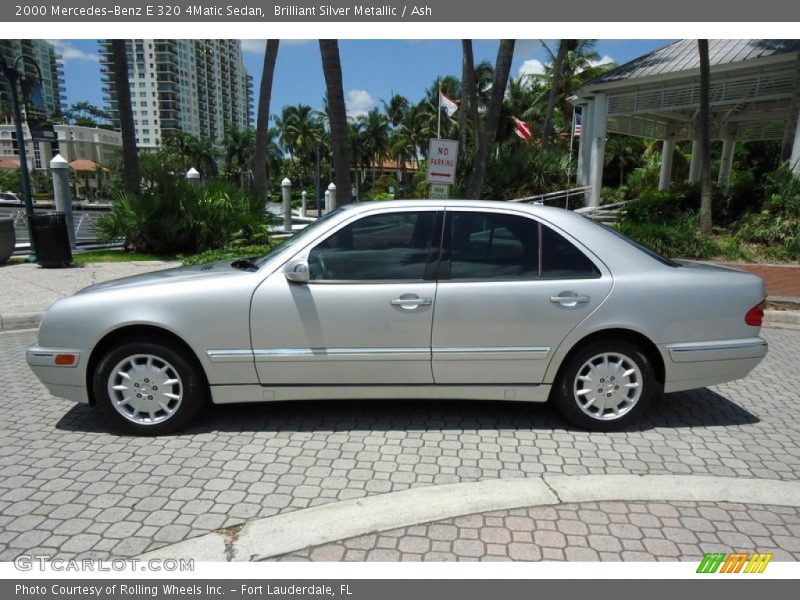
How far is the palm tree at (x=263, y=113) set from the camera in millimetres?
17062

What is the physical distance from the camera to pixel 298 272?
3654 mm

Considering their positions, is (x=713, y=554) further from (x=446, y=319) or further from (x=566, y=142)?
(x=566, y=142)

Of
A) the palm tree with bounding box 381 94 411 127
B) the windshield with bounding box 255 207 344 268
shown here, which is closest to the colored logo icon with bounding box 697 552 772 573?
the windshield with bounding box 255 207 344 268

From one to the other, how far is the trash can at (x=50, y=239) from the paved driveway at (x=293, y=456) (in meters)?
6.36

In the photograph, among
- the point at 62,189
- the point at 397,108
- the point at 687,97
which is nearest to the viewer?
the point at 62,189

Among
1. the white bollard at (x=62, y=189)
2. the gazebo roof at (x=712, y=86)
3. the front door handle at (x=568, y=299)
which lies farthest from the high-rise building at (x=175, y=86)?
the front door handle at (x=568, y=299)

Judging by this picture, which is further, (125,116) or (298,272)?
(125,116)

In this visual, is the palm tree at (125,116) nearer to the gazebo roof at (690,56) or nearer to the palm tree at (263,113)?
the palm tree at (263,113)

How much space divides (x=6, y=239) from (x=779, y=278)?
14.9m

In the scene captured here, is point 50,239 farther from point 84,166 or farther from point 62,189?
point 84,166

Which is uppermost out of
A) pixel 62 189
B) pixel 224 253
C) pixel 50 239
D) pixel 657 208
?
pixel 62 189

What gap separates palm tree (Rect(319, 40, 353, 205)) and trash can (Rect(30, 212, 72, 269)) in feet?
17.5

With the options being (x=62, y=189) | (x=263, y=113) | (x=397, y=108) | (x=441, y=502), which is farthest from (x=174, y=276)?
(x=397, y=108)

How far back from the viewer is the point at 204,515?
2.93 m
